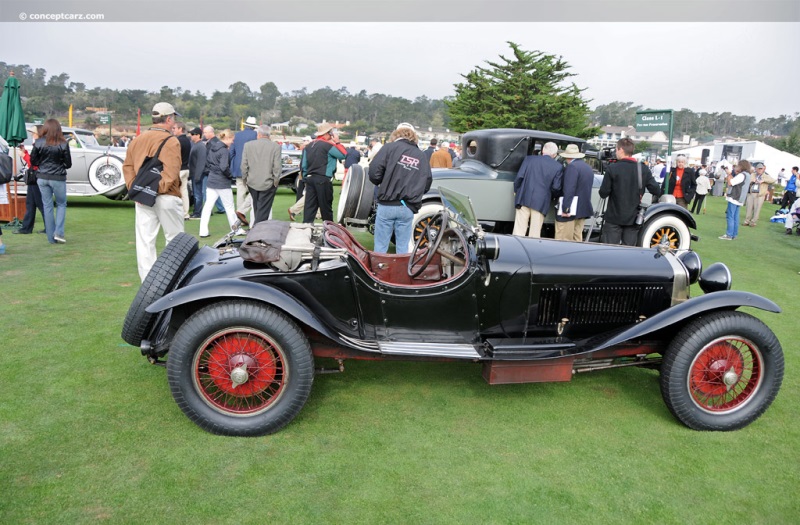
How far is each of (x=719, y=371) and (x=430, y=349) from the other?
6.13ft

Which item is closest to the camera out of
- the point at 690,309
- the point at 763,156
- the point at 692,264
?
the point at 690,309

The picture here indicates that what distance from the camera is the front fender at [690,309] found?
3408mm

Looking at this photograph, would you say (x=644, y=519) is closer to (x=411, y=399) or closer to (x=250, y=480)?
(x=411, y=399)

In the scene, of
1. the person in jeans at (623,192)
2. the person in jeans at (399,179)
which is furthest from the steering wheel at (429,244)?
the person in jeans at (623,192)

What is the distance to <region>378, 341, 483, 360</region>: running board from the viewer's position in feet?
11.0

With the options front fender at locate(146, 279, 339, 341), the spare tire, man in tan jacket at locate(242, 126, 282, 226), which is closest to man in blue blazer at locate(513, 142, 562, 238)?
the spare tire

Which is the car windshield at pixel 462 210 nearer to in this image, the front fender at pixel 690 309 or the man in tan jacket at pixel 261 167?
the front fender at pixel 690 309

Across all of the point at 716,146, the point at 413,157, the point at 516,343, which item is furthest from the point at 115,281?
the point at 716,146

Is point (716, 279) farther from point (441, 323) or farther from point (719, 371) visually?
point (441, 323)

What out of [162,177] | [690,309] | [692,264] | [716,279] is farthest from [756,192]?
[162,177]

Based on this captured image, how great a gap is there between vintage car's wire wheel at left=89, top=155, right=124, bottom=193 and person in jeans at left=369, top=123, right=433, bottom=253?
7.79m

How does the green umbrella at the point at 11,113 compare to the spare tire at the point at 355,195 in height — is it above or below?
above

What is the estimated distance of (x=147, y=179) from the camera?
16.6 feet

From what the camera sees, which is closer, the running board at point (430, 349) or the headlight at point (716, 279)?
the running board at point (430, 349)
